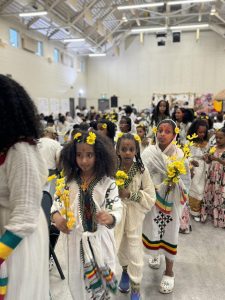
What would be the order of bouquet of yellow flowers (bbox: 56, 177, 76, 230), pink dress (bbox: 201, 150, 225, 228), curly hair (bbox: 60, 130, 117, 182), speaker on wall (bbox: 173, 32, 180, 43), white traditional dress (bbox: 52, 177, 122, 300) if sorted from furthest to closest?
speaker on wall (bbox: 173, 32, 180, 43) → pink dress (bbox: 201, 150, 225, 228) → curly hair (bbox: 60, 130, 117, 182) → white traditional dress (bbox: 52, 177, 122, 300) → bouquet of yellow flowers (bbox: 56, 177, 76, 230)

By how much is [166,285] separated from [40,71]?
1168 centimetres

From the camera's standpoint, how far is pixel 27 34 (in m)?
10.9

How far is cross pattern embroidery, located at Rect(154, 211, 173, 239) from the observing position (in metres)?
2.22

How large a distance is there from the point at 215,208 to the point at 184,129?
5.23 ft

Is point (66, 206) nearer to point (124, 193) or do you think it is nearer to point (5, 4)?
point (124, 193)

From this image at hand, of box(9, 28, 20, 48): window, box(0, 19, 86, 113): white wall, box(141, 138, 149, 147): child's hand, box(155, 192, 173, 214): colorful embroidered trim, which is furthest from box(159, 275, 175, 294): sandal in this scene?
box(9, 28, 20, 48): window

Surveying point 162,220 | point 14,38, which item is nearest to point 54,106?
point 14,38

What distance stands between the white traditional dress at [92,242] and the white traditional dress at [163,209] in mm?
741

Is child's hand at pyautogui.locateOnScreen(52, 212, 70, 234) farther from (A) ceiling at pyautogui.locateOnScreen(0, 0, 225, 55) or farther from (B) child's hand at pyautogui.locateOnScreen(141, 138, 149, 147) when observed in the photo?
(A) ceiling at pyautogui.locateOnScreen(0, 0, 225, 55)

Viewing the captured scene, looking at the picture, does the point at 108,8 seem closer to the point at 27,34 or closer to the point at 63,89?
the point at 27,34

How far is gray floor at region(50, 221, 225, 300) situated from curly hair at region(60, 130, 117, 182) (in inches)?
46.2

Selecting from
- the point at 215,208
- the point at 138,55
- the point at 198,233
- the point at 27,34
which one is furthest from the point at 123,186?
the point at 138,55

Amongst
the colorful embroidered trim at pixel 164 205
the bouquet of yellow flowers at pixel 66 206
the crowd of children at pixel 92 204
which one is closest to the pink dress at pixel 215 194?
the crowd of children at pixel 92 204

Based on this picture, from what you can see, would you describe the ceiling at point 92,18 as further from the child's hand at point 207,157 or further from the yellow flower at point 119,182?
the yellow flower at point 119,182
